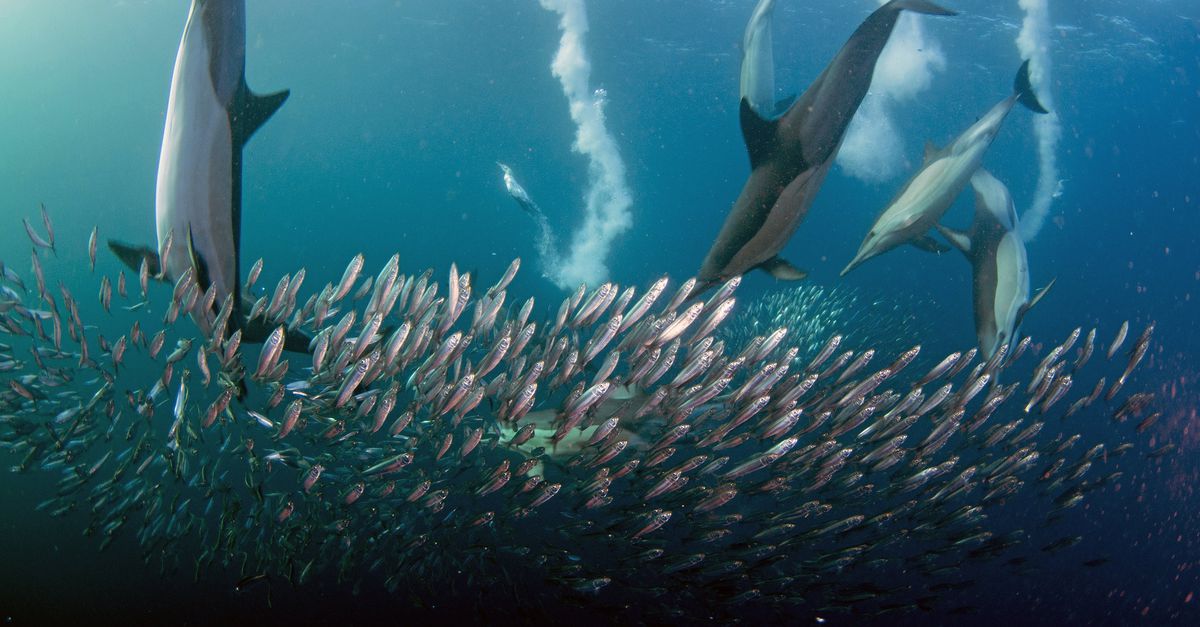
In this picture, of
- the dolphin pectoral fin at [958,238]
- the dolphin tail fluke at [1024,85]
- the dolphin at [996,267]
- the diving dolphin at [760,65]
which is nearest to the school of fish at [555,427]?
the dolphin at [996,267]

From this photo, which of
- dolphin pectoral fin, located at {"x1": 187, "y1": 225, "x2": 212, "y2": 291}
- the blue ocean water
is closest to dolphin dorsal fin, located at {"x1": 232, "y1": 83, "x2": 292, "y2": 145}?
dolphin pectoral fin, located at {"x1": 187, "y1": 225, "x2": 212, "y2": 291}

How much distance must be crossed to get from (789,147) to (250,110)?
327 cm

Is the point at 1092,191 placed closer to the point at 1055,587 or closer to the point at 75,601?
the point at 1055,587

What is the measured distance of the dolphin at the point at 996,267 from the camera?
16.1 feet

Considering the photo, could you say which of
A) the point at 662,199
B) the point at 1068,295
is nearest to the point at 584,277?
the point at 662,199

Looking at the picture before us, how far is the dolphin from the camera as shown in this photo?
16.1 ft

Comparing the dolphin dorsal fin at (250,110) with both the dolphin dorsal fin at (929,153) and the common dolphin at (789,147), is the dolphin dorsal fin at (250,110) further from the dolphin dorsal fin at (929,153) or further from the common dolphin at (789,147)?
the dolphin dorsal fin at (929,153)

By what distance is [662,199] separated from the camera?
39281mm

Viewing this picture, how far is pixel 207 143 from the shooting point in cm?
310

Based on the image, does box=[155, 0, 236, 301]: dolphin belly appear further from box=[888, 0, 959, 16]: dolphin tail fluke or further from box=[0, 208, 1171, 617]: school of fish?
box=[888, 0, 959, 16]: dolphin tail fluke

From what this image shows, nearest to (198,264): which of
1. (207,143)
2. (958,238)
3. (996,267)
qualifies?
(207,143)

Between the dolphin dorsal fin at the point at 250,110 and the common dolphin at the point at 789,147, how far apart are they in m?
2.92

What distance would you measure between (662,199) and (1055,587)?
95.0 ft

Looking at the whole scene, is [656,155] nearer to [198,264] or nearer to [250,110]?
[250,110]
